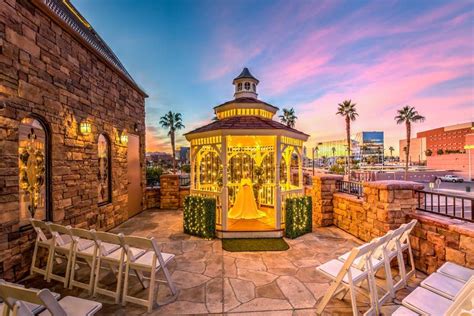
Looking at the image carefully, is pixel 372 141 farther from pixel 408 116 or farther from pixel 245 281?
pixel 245 281

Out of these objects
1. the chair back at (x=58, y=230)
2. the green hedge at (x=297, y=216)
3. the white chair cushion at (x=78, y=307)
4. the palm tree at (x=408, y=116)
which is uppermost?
the palm tree at (x=408, y=116)

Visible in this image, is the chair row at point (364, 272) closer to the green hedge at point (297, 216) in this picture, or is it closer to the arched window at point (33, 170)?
the green hedge at point (297, 216)

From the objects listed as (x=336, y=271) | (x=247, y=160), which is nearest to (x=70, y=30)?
(x=247, y=160)

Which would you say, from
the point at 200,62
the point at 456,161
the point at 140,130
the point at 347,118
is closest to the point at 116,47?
the point at 200,62

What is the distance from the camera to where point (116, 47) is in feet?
50.5

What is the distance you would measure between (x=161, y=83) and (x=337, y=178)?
17.9m

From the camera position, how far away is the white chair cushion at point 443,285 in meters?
2.28

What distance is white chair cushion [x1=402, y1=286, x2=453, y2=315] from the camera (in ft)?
6.62

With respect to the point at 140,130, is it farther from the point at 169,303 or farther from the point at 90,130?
the point at 169,303

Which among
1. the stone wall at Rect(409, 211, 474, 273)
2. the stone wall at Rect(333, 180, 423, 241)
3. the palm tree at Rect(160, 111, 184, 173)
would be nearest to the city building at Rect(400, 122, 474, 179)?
the stone wall at Rect(333, 180, 423, 241)

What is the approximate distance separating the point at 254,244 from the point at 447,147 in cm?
9344

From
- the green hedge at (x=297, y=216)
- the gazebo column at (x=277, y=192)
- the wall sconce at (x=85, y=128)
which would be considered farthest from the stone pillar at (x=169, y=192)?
the green hedge at (x=297, y=216)

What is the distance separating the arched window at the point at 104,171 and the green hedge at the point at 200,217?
2770 mm

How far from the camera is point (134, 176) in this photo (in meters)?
8.63
